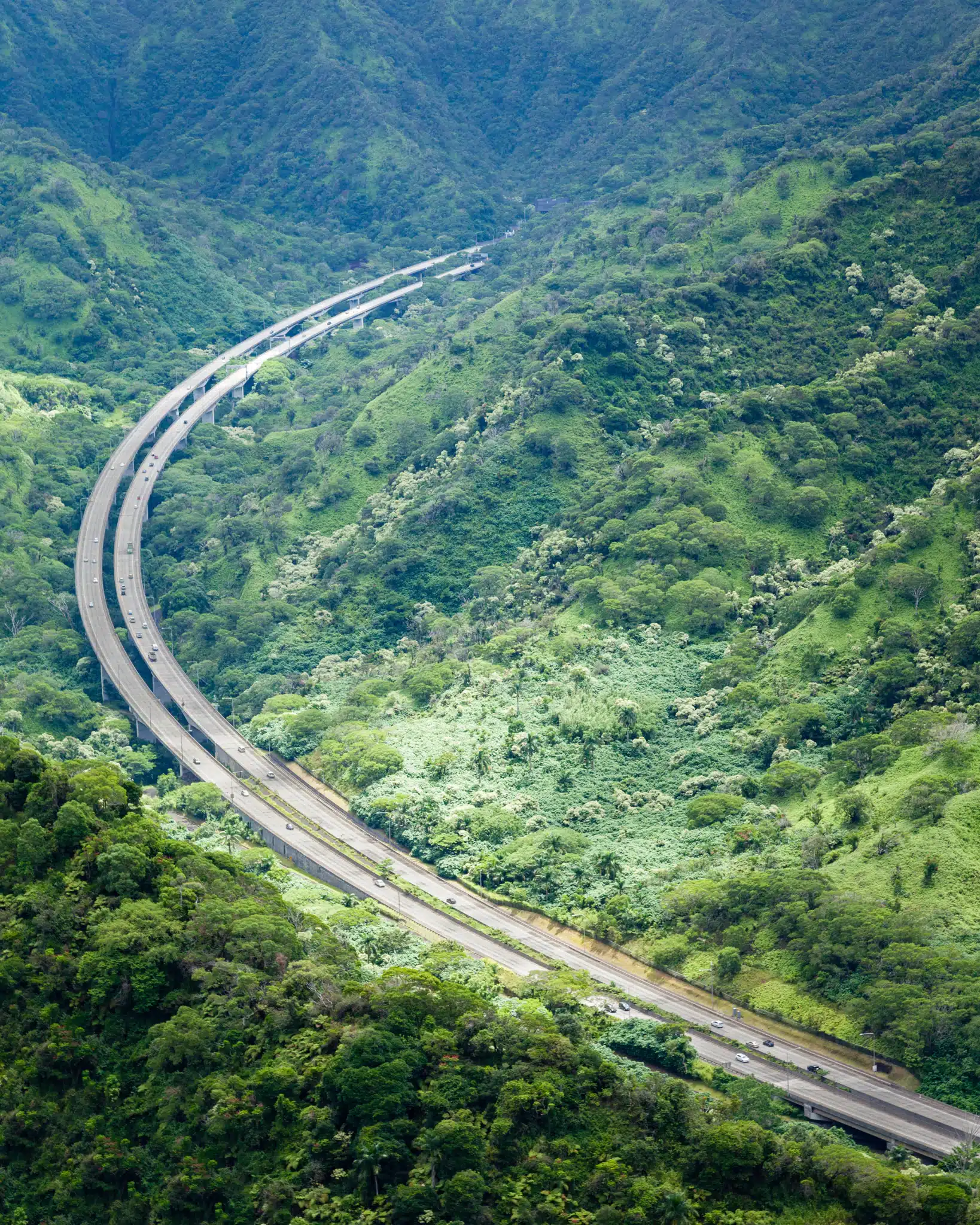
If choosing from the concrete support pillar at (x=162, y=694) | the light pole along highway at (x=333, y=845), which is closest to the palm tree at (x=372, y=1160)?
the light pole along highway at (x=333, y=845)

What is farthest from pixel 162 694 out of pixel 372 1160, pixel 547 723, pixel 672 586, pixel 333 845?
pixel 372 1160

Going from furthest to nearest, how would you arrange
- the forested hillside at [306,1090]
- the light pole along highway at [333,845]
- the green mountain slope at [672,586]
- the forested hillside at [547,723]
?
the green mountain slope at [672,586] < the light pole along highway at [333,845] < the forested hillside at [547,723] < the forested hillside at [306,1090]

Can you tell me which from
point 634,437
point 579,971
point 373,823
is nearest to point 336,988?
point 579,971

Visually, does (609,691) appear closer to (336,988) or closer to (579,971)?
(579,971)

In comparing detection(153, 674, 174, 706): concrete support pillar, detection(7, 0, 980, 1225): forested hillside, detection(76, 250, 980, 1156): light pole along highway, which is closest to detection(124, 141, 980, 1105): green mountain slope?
detection(7, 0, 980, 1225): forested hillside

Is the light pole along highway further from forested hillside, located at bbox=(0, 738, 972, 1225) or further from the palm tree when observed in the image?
the palm tree

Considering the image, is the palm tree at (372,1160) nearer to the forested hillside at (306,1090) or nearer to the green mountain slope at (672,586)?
the forested hillside at (306,1090)
